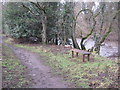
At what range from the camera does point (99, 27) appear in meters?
14.5

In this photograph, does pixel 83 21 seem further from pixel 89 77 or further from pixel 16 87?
pixel 16 87

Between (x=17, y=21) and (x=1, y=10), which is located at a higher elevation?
(x=1, y=10)

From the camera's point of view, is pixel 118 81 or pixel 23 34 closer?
pixel 118 81

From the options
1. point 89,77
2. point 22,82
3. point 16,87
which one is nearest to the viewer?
point 16,87

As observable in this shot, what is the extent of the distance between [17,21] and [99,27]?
26.6 feet

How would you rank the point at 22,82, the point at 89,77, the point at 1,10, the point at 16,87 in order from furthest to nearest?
1. the point at 1,10
2. the point at 89,77
3. the point at 22,82
4. the point at 16,87

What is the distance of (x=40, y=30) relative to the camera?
49.6ft

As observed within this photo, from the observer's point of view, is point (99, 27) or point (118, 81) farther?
point (99, 27)

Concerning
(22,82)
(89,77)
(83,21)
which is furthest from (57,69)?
(83,21)

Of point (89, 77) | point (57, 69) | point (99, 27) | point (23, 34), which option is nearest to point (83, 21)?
point (99, 27)

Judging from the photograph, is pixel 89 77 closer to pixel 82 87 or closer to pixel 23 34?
pixel 82 87

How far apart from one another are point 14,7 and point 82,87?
12.5 metres

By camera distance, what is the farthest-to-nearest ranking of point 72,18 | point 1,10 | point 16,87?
point 1,10
point 72,18
point 16,87

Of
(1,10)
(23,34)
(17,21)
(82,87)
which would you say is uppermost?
(1,10)
